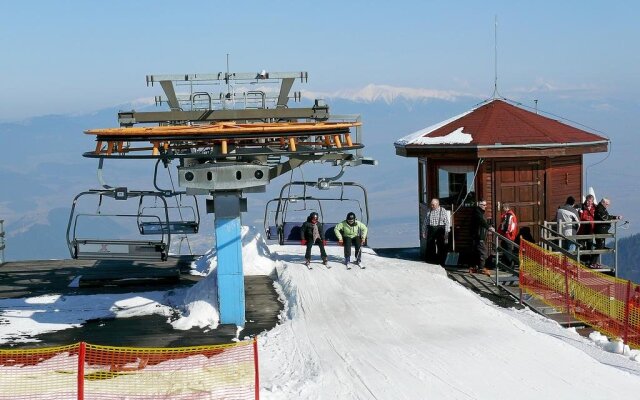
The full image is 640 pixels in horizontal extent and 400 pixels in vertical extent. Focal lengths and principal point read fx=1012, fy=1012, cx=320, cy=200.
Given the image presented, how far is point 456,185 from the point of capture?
22141mm

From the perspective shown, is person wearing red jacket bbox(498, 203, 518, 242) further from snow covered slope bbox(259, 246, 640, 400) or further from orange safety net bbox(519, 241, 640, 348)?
snow covered slope bbox(259, 246, 640, 400)

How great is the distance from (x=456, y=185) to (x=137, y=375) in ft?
36.0

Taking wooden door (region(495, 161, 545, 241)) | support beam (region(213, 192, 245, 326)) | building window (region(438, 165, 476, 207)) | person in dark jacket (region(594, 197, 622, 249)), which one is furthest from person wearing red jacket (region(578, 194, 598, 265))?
support beam (region(213, 192, 245, 326))

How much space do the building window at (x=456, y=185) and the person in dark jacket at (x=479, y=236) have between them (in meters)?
0.47

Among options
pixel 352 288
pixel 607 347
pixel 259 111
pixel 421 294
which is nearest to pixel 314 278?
pixel 352 288

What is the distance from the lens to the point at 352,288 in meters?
19.2

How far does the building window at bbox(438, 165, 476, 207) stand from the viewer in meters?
21.8

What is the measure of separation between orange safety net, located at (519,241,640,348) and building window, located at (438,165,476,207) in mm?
3146

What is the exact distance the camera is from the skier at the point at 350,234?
68.0ft

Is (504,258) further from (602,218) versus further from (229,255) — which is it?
(229,255)

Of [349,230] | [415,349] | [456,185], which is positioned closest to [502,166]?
[456,185]

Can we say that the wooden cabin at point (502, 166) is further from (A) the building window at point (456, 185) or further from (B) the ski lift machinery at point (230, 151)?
(B) the ski lift machinery at point (230, 151)

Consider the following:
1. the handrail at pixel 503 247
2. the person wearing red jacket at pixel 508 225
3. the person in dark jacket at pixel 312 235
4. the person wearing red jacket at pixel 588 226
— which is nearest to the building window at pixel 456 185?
the person wearing red jacket at pixel 508 225

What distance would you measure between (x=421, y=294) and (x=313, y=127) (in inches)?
175
